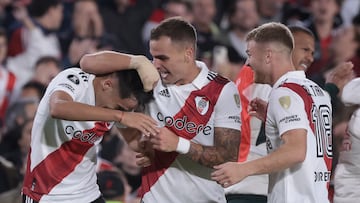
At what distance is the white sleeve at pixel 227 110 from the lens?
7016 millimetres

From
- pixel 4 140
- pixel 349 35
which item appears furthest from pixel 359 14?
pixel 4 140

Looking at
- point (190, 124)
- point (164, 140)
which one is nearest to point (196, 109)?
point (190, 124)

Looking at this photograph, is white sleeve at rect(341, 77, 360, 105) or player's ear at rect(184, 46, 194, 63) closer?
player's ear at rect(184, 46, 194, 63)

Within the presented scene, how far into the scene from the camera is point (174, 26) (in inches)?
277

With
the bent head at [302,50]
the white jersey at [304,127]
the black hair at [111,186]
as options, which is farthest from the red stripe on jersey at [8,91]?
the white jersey at [304,127]

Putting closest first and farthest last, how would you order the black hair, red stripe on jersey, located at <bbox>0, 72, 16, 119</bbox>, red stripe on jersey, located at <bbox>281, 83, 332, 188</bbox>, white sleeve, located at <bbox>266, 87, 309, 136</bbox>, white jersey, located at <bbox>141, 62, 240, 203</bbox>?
1. white sleeve, located at <bbox>266, 87, 309, 136</bbox>
2. red stripe on jersey, located at <bbox>281, 83, 332, 188</bbox>
3. white jersey, located at <bbox>141, 62, 240, 203</bbox>
4. the black hair
5. red stripe on jersey, located at <bbox>0, 72, 16, 119</bbox>

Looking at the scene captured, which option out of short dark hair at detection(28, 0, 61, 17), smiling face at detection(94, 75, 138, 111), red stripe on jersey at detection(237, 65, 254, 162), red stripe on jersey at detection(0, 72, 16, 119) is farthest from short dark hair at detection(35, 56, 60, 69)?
smiling face at detection(94, 75, 138, 111)

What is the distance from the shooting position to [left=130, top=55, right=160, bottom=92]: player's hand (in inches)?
269

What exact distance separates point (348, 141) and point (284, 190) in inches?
33.2

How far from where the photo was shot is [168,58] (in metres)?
6.99

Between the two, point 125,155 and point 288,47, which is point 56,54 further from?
point 288,47

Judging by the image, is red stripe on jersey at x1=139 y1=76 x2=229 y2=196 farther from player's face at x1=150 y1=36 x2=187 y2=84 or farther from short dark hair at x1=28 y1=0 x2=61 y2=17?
short dark hair at x1=28 y1=0 x2=61 y2=17

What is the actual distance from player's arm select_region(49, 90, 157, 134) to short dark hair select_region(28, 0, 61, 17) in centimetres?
670

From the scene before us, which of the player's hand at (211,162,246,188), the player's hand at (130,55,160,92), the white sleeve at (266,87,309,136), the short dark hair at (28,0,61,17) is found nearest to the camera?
the player's hand at (211,162,246,188)
